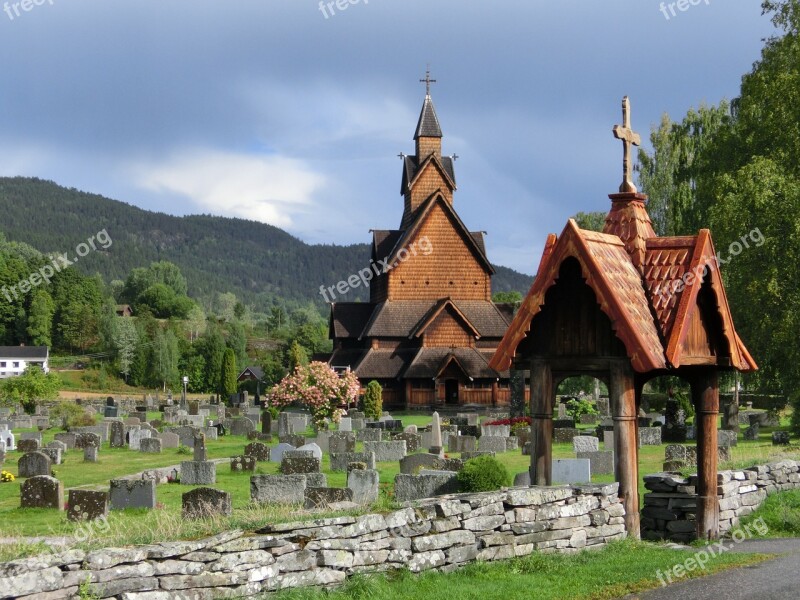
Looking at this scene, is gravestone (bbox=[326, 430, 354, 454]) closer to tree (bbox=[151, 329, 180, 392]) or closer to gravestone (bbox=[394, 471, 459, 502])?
gravestone (bbox=[394, 471, 459, 502])

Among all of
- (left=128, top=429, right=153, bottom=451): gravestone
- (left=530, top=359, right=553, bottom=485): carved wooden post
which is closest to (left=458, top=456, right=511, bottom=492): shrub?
(left=530, top=359, right=553, bottom=485): carved wooden post

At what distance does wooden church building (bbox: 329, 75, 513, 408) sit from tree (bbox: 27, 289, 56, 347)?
215 feet

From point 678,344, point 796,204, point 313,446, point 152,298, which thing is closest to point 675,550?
point 678,344

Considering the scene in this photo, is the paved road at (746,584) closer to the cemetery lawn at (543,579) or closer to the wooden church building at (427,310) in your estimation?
the cemetery lawn at (543,579)

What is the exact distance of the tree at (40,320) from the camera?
125125mm

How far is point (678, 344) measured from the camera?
13.9m

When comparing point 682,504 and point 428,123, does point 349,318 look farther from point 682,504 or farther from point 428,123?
point 682,504

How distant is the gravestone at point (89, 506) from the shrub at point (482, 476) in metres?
6.84

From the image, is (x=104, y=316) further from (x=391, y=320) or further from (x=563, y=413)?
(x=563, y=413)

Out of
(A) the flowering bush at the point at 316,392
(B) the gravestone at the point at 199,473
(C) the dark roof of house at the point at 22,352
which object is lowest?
(B) the gravestone at the point at 199,473

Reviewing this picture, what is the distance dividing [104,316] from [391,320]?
57664 mm

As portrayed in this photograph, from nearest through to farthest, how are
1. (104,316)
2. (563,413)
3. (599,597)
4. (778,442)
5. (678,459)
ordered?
(599,597) → (678,459) → (778,442) → (563,413) → (104,316)

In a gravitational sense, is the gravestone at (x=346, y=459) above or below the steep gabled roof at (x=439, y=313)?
below

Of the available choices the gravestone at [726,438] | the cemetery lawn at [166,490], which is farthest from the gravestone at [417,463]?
the gravestone at [726,438]
